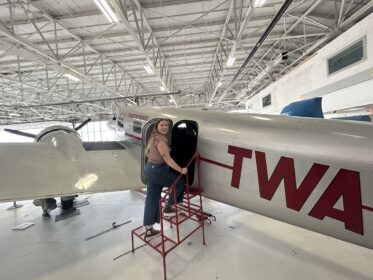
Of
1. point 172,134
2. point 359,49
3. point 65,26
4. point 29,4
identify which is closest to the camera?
point 172,134

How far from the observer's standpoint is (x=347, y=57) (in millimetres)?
6738

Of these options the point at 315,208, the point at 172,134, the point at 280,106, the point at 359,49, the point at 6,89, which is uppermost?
the point at 6,89

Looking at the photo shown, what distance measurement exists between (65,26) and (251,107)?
13.4 meters

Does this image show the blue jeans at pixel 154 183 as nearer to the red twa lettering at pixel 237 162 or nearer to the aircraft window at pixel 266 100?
the red twa lettering at pixel 237 162

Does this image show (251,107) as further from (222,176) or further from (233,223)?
(222,176)

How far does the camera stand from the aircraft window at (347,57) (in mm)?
6207

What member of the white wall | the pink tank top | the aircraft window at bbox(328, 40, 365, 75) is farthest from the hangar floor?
the aircraft window at bbox(328, 40, 365, 75)

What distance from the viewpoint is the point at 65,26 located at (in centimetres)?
691

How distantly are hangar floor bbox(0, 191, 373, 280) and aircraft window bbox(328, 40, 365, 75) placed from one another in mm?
5559

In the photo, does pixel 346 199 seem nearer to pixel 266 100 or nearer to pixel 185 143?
pixel 185 143

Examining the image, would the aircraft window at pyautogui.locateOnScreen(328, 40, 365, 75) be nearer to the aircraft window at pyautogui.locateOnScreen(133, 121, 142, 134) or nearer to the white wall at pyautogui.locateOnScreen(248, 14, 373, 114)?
the white wall at pyautogui.locateOnScreen(248, 14, 373, 114)

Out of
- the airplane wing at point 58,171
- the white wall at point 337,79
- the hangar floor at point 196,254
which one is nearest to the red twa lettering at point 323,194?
the hangar floor at point 196,254

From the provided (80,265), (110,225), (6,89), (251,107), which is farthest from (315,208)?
(6,89)

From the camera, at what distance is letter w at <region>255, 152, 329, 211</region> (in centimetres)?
197
